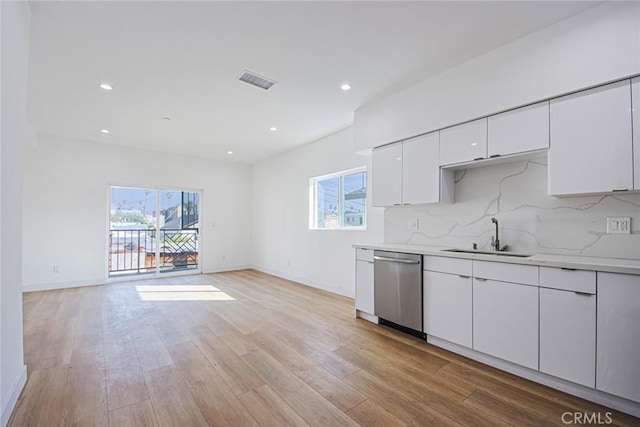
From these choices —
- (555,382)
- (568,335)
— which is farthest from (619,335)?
(555,382)

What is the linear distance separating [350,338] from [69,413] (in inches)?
86.3

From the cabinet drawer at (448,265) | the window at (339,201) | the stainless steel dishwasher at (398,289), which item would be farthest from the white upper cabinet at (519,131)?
the window at (339,201)

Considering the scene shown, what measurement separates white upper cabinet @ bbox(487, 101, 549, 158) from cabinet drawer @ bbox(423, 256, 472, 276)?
984 millimetres

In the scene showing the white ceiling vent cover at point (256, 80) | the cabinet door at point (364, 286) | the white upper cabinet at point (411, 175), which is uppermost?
the white ceiling vent cover at point (256, 80)

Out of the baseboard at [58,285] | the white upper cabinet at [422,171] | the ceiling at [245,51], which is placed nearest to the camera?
the ceiling at [245,51]

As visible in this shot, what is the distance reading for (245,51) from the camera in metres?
2.47

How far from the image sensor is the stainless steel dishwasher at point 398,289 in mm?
2801

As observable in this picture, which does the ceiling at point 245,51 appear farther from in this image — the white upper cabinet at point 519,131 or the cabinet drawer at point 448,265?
the cabinet drawer at point 448,265

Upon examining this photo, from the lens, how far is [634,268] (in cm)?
167

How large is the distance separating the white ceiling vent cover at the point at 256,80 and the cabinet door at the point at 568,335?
10.2 feet

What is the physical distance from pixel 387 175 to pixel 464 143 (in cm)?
94

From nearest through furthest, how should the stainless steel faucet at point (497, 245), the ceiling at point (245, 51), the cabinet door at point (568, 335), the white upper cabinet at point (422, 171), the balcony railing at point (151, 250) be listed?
the cabinet door at point (568, 335), the ceiling at point (245, 51), the stainless steel faucet at point (497, 245), the white upper cabinet at point (422, 171), the balcony railing at point (151, 250)

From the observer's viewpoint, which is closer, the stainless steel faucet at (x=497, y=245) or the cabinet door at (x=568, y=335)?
the cabinet door at (x=568, y=335)

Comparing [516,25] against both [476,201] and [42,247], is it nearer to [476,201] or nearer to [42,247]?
[476,201]
